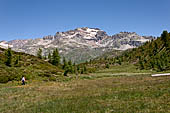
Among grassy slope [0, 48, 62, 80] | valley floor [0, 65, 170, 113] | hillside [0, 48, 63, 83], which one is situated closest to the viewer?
valley floor [0, 65, 170, 113]

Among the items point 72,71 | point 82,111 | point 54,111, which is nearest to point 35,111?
point 54,111

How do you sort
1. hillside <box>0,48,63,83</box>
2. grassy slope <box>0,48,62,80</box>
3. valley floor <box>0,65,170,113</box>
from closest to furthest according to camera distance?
valley floor <box>0,65,170,113</box>, hillside <box>0,48,63,83</box>, grassy slope <box>0,48,62,80</box>

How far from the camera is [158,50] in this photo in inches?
6486

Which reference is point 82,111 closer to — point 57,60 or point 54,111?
point 54,111

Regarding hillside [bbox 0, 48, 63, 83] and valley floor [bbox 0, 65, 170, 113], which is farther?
hillside [bbox 0, 48, 63, 83]

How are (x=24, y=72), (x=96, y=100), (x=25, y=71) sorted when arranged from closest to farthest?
(x=96, y=100)
(x=24, y=72)
(x=25, y=71)

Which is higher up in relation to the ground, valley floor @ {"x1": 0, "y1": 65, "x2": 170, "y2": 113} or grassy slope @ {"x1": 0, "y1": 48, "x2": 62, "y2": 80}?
grassy slope @ {"x1": 0, "y1": 48, "x2": 62, "y2": 80}

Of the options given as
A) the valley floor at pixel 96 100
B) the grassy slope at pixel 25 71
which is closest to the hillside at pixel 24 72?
the grassy slope at pixel 25 71

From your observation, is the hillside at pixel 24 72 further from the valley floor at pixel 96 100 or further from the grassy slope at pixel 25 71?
the valley floor at pixel 96 100

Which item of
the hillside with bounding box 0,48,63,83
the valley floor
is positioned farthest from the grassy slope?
the valley floor

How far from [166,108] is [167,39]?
15521cm

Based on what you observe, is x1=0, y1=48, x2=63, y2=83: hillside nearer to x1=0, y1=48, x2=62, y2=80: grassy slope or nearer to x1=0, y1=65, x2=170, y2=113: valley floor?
x1=0, y1=48, x2=62, y2=80: grassy slope

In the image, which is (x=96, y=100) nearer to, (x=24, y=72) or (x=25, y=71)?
(x=24, y=72)

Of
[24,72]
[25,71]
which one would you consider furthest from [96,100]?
[25,71]
